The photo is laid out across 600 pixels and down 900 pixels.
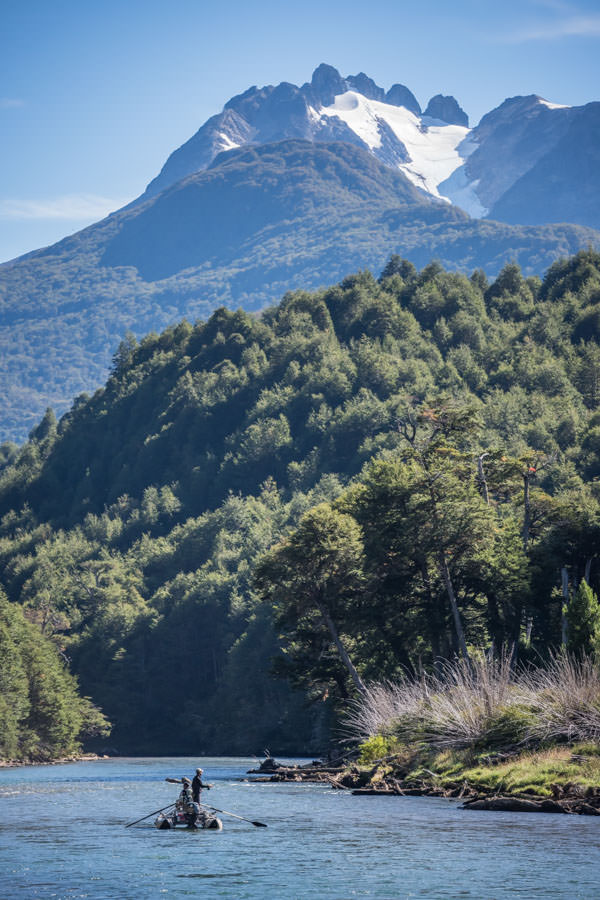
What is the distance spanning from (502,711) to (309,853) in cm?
1625

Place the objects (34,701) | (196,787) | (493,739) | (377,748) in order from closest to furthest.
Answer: (196,787) → (493,739) → (377,748) → (34,701)

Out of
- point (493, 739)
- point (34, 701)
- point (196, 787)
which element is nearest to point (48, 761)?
point (34, 701)

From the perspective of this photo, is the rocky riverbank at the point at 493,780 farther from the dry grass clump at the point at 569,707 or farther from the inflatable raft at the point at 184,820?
the inflatable raft at the point at 184,820

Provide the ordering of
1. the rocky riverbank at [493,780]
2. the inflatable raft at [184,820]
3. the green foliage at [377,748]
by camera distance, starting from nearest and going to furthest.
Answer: the rocky riverbank at [493,780], the inflatable raft at [184,820], the green foliage at [377,748]

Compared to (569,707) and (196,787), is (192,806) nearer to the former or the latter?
(196,787)

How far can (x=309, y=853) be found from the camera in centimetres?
4319

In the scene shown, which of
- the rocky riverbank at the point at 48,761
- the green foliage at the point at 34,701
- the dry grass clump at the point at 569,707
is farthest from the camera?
the green foliage at the point at 34,701

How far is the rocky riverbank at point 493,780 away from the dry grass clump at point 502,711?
0.95m

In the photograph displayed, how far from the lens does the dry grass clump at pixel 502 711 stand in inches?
2069

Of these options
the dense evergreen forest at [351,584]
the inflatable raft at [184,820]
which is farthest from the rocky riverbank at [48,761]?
the inflatable raft at [184,820]

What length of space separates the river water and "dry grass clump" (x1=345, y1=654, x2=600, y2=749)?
167 inches

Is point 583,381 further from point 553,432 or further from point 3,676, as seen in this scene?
point 3,676

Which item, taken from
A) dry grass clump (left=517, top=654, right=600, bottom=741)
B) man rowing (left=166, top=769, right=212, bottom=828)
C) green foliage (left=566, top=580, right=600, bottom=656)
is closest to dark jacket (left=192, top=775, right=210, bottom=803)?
man rowing (left=166, top=769, right=212, bottom=828)

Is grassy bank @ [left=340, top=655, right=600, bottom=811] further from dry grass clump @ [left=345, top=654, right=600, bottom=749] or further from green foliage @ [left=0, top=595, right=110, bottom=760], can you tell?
green foliage @ [left=0, top=595, right=110, bottom=760]
